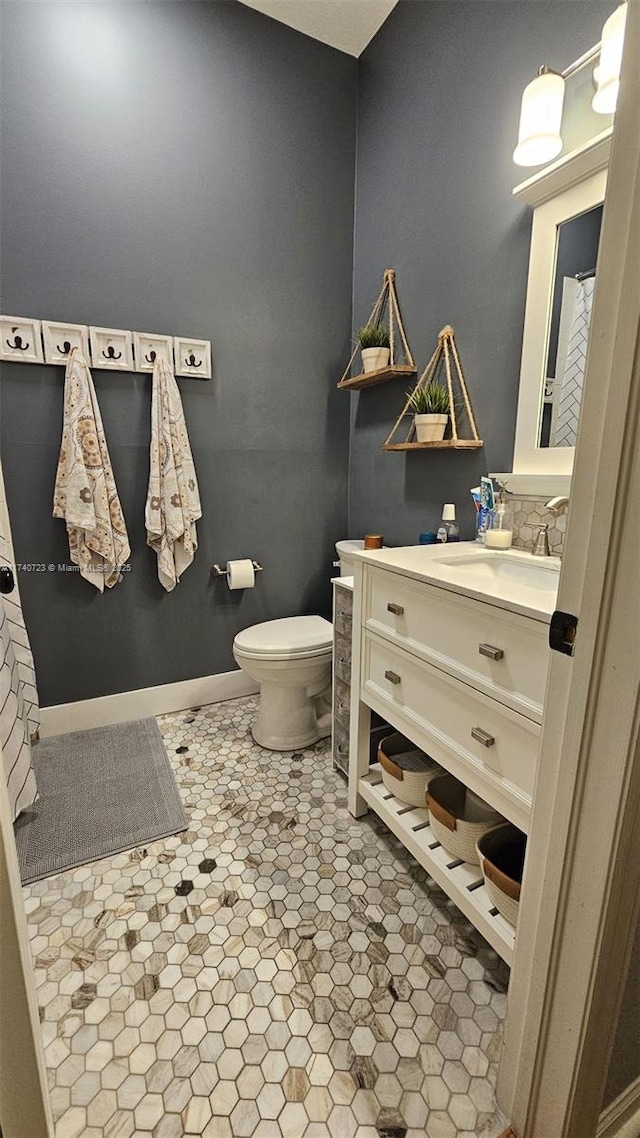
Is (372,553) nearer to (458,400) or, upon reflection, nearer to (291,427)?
(458,400)

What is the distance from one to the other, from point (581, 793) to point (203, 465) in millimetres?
1929

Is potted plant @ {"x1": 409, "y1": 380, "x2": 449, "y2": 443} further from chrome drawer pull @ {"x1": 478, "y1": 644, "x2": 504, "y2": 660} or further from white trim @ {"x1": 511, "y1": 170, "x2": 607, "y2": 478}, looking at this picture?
chrome drawer pull @ {"x1": 478, "y1": 644, "x2": 504, "y2": 660}

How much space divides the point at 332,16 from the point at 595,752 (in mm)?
2835

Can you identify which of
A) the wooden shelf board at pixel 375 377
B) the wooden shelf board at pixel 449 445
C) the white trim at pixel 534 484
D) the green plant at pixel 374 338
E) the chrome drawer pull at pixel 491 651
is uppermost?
the green plant at pixel 374 338

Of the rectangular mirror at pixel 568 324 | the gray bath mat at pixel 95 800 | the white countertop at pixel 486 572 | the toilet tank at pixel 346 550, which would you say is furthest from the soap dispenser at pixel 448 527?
the gray bath mat at pixel 95 800

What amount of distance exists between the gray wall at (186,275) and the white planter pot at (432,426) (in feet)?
2.40

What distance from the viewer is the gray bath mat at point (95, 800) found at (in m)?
1.50

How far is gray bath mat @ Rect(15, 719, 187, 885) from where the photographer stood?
4.94ft

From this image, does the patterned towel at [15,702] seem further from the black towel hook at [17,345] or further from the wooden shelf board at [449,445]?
the wooden shelf board at [449,445]

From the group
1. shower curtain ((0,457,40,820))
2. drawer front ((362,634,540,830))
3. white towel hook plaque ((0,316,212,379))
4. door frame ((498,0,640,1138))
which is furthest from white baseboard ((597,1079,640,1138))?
white towel hook plaque ((0,316,212,379))

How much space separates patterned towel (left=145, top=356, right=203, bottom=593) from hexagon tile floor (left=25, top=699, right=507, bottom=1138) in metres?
1.08

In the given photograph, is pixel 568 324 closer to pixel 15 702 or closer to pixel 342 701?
pixel 342 701

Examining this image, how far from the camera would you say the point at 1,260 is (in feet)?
5.68

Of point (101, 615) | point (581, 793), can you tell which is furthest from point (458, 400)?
point (101, 615)
